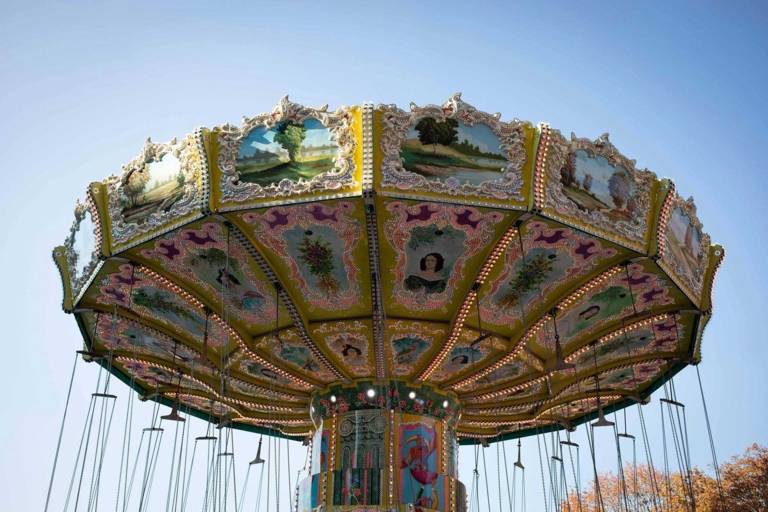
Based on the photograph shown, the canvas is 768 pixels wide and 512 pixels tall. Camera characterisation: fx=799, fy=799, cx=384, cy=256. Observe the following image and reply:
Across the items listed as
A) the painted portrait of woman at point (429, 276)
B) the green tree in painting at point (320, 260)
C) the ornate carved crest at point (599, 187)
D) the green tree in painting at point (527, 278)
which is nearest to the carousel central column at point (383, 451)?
the painted portrait of woman at point (429, 276)

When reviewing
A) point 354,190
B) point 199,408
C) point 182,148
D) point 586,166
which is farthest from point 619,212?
point 199,408

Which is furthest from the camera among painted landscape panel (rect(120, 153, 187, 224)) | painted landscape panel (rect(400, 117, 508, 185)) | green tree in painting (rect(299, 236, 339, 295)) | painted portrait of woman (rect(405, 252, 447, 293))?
painted portrait of woman (rect(405, 252, 447, 293))

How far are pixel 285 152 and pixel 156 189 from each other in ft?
6.69

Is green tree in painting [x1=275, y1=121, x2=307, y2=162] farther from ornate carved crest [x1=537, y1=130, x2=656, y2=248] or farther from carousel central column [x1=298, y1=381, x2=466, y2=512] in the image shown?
carousel central column [x1=298, y1=381, x2=466, y2=512]

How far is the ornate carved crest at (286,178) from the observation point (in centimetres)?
975

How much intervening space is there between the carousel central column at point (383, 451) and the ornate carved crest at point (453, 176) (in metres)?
5.53

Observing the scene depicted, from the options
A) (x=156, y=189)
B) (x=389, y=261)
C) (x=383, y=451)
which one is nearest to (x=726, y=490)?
(x=383, y=451)

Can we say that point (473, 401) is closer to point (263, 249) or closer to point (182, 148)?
point (263, 249)

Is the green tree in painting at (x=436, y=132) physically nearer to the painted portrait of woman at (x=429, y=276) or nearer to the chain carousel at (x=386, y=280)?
the chain carousel at (x=386, y=280)

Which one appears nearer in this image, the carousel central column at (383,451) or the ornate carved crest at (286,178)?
the ornate carved crest at (286,178)

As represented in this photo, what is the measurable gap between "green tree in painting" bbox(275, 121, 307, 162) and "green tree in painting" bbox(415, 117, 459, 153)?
1.49 meters

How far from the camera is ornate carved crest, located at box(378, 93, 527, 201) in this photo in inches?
381

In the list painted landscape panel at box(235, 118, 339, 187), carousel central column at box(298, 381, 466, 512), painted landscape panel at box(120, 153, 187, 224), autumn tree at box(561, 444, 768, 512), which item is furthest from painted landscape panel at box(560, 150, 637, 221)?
autumn tree at box(561, 444, 768, 512)

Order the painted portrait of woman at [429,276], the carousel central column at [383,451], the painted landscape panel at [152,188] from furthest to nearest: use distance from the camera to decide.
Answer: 1. the carousel central column at [383,451]
2. the painted portrait of woman at [429,276]
3. the painted landscape panel at [152,188]
